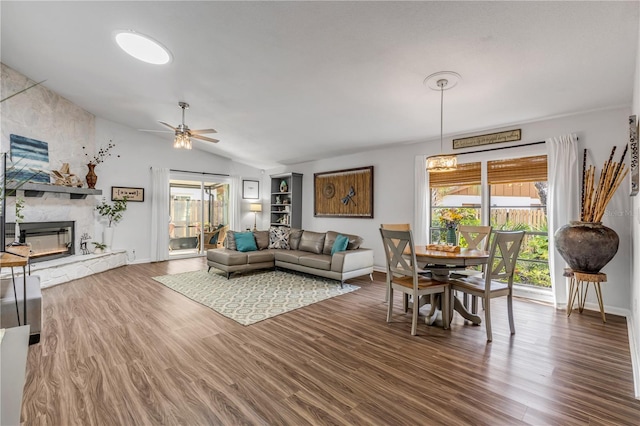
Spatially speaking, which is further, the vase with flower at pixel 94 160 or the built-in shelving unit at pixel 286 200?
the built-in shelving unit at pixel 286 200

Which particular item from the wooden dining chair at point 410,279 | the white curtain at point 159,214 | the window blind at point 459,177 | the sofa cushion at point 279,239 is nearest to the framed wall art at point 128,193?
the white curtain at point 159,214

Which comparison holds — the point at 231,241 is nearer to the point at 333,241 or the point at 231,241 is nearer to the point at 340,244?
the point at 333,241

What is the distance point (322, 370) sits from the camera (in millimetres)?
2273

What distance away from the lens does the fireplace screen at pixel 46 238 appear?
4.66 meters

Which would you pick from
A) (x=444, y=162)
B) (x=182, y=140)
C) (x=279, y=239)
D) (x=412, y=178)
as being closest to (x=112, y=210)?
(x=182, y=140)

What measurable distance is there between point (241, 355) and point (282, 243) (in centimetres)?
356

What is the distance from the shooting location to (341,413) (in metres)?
1.79

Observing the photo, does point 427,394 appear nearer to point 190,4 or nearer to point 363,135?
point 190,4

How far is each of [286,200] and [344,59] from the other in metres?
5.28

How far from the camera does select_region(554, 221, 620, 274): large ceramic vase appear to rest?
318cm

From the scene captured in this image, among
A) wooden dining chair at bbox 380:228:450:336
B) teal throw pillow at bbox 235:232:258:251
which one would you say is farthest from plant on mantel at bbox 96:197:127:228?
wooden dining chair at bbox 380:228:450:336

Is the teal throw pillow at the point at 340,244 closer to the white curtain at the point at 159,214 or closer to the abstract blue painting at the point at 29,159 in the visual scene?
the white curtain at the point at 159,214

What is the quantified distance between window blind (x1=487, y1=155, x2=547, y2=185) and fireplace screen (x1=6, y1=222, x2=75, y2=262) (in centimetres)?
739

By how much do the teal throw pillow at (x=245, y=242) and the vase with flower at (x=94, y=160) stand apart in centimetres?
321
